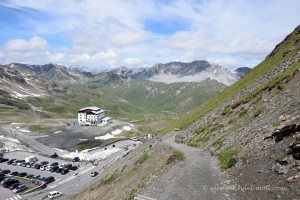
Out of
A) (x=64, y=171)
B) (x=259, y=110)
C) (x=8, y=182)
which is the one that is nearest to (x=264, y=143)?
(x=259, y=110)

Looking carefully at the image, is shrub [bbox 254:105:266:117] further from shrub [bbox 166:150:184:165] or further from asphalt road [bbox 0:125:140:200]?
asphalt road [bbox 0:125:140:200]

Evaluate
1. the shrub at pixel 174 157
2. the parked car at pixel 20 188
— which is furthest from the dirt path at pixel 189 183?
the parked car at pixel 20 188

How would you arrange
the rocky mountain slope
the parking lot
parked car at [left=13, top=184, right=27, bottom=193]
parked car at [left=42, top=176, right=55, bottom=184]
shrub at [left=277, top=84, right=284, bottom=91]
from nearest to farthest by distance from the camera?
the rocky mountain slope, shrub at [left=277, top=84, right=284, bottom=91], parked car at [left=13, top=184, right=27, bottom=193], the parking lot, parked car at [left=42, top=176, right=55, bottom=184]

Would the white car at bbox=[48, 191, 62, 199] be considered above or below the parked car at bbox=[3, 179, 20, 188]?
below

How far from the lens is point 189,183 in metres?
29.8

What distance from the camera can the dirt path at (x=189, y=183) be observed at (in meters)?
26.5

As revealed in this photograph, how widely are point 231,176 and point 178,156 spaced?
38.4 ft

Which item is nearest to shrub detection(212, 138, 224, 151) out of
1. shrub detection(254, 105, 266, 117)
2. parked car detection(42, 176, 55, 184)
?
shrub detection(254, 105, 266, 117)

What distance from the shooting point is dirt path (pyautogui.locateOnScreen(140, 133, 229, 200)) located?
26.5 m

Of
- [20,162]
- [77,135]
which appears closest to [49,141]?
[77,135]

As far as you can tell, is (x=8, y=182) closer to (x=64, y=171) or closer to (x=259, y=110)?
(x=64, y=171)

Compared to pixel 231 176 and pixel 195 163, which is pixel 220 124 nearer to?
pixel 195 163

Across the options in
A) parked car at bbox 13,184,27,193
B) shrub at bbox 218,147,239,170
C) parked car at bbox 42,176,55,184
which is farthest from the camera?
parked car at bbox 42,176,55,184

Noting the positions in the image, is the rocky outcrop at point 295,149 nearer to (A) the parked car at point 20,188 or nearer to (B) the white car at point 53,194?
(B) the white car at point 53,194
